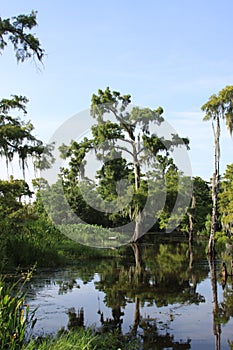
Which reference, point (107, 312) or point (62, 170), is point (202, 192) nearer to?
point (62, 170)

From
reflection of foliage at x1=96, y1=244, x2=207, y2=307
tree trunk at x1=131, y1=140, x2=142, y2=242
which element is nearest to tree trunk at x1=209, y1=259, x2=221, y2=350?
reflection of foliage at x1=96, y1=244, x2=207, y2=307

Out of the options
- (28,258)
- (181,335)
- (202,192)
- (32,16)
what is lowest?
(181,335)

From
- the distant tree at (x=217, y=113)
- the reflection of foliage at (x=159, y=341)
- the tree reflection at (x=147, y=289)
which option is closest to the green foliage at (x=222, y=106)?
the distant tree at (x=217, y=113)

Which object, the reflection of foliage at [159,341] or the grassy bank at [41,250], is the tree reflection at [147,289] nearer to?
the reflection of foliage at [159,341]

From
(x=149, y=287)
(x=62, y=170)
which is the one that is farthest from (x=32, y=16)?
(x=62, y=170)

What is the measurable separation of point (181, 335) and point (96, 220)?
26818 mm

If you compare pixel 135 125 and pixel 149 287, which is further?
pixel 135 125

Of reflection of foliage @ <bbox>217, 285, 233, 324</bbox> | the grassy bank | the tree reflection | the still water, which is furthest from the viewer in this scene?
the grassy bank

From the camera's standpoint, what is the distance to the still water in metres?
6.20

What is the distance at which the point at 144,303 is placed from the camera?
8.28 metres

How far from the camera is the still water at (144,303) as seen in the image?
6.20 m

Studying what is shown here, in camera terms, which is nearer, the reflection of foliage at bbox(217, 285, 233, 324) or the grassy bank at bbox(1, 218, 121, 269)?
the reflection of foliage at bbox(217, 285, 233, 324)

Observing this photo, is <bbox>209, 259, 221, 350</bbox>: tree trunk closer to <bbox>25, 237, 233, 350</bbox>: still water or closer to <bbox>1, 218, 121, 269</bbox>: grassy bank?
<bbox>25, 237, 233, 350</bbox>: still water

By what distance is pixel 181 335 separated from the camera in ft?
20.2
